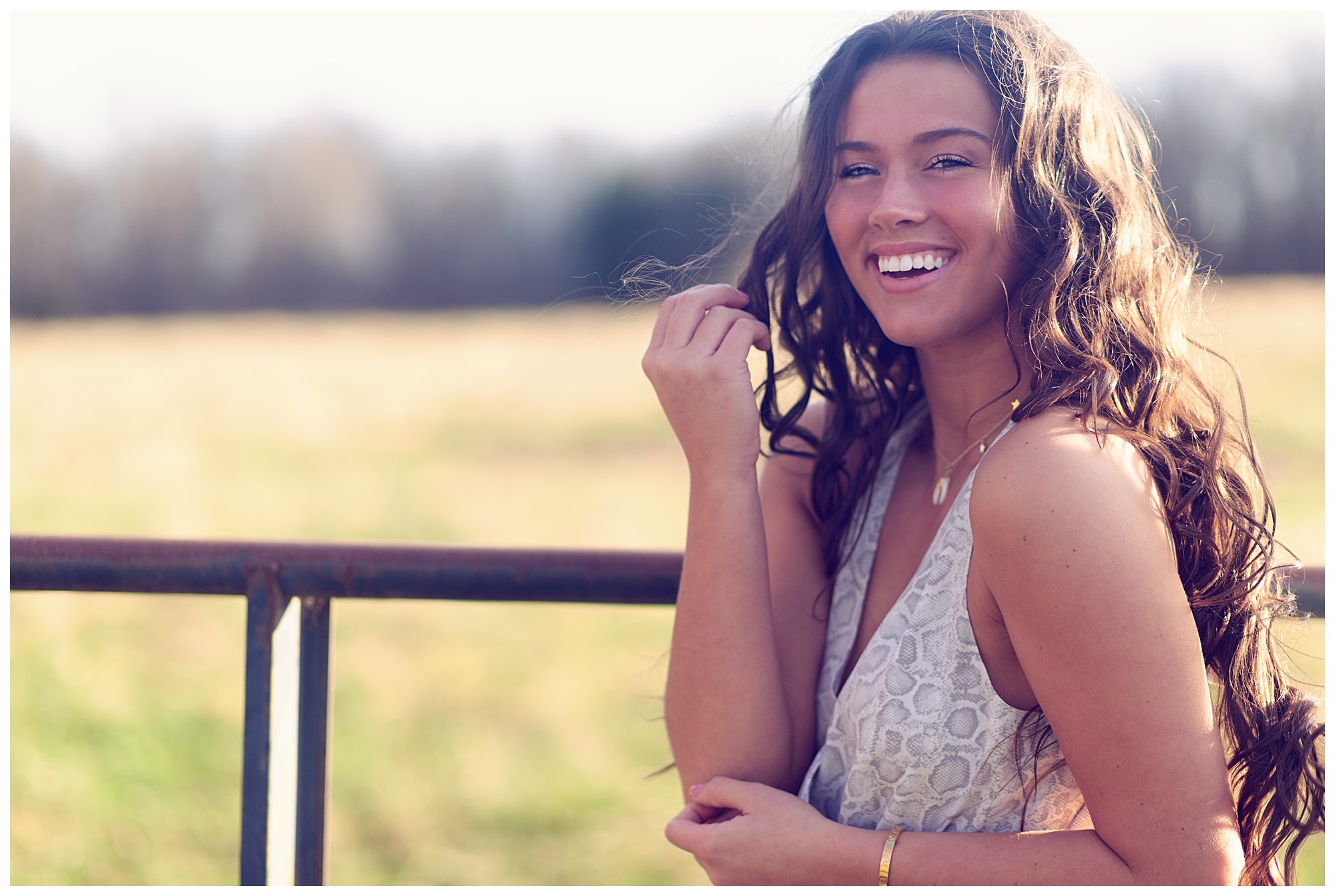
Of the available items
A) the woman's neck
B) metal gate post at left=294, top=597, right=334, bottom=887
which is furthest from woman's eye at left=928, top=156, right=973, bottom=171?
metal gate post at left=294, top=597, right=334, bottom=887

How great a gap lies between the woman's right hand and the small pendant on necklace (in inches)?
10.7

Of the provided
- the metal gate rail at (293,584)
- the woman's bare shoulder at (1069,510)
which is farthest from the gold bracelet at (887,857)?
the metal gate rail at (293,584)

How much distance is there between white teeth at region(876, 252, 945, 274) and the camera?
4.78ft

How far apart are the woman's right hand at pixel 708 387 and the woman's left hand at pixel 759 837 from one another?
1.44 feet

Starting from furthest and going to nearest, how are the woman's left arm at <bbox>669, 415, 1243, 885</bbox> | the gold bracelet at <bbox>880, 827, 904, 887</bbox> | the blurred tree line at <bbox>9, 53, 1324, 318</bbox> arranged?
the blurred tree line at <bbox>9, 53, 1324, 318</bbox> → the gold bracelet at <bbox>880, 827, 904, 887</bbox> → the woman's left arm at <bbox>669, 415, 1243, 885</bbox>

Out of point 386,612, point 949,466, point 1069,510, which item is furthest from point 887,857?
point 386,612

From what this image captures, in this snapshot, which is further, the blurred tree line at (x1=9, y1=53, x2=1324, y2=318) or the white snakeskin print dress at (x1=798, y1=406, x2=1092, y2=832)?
the blurred tree line at (x1=9, y1=53, x2=1324, y2=318)

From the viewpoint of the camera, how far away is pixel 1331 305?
4.74 ft

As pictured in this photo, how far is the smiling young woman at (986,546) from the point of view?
117 cm

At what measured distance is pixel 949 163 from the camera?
1454 millimetres

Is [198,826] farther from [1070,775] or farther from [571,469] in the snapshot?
[571,469]

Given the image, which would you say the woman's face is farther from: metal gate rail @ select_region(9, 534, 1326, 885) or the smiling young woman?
metal gate rail @ select_region(9, 534, 1326, 885)

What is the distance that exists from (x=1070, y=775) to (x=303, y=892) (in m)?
0.99

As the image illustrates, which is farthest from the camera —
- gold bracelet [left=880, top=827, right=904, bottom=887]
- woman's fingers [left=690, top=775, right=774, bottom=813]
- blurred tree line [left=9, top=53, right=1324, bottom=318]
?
blurred tree line [left=9, top=53, right=1324, bottom=318]
